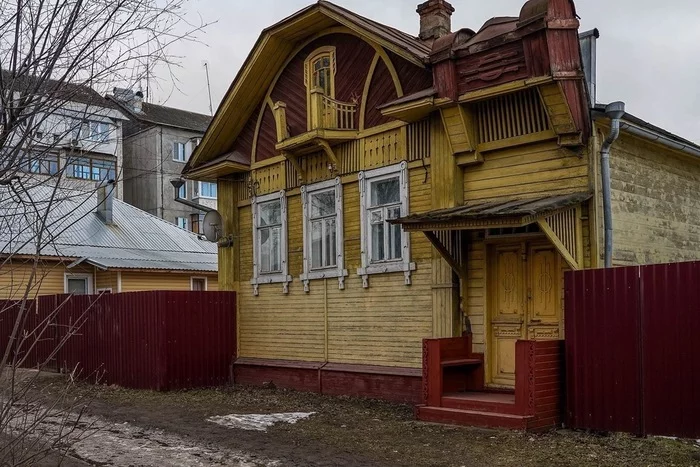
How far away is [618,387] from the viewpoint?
8.82 meters

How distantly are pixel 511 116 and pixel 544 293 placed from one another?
8.40ft

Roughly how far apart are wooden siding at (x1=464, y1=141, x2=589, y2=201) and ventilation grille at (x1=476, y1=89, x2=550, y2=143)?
236 mm

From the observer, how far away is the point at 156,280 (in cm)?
2673

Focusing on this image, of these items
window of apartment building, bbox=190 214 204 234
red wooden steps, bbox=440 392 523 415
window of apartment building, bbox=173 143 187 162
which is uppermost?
window of apartment building, bbox=173 143 187 162

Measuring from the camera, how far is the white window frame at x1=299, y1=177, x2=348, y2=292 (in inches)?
534

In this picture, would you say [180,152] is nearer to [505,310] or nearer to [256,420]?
[256,420]

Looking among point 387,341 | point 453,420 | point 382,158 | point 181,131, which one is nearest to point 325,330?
point 387,341

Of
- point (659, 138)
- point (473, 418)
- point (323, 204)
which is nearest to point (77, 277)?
point (323, 204)

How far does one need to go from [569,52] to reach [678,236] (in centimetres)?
377

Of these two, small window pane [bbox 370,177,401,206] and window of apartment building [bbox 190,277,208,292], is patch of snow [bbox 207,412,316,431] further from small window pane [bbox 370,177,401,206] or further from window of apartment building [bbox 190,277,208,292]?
window of apartment building [bbox 190,277,208,292]

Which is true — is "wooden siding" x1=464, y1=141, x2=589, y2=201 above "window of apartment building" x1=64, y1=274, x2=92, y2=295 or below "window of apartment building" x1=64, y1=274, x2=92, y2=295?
above

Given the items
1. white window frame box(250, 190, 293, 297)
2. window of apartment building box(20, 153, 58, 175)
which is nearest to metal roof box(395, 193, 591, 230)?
white window frame box(250, 190, 293, 297)

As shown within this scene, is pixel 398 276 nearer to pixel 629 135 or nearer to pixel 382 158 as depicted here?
pixel 382 158

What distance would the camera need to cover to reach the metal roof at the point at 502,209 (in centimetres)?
921
